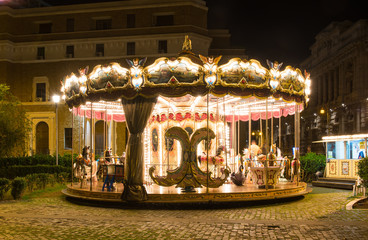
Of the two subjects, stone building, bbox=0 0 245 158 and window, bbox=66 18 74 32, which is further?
window, bbox=66 18 74 32

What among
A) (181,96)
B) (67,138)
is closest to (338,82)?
(67,138)

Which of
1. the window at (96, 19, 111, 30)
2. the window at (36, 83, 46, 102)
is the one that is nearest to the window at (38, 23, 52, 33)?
the window at (96, 19, 111, 30)

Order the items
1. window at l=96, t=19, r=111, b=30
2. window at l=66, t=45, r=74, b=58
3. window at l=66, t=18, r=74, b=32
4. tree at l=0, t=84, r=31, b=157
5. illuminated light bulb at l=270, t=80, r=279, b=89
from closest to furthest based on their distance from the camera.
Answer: illuminated light bulb at l=270, t=80, r=279, b=89 → tree at l=0, t=84, r=31, b=157 → window at l=66, t=45, r=74, b=58 → window at l=96, t=19, r=111, b=30 → window at l=66, t=18, r=74, b=32

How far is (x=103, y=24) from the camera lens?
45.1 metres

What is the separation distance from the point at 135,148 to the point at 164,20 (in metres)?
33.3

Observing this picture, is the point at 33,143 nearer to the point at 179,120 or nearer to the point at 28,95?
the point at 28,95

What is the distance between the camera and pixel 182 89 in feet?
43.9

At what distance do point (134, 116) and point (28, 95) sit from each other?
34820mm

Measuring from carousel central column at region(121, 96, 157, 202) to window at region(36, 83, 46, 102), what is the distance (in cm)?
3336

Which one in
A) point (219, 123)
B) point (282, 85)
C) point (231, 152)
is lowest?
point (231, 152)

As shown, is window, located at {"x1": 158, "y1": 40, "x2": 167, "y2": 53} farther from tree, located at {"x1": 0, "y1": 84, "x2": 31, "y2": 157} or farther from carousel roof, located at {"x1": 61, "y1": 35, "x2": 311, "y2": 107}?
carousel roof, located at {"x1": 61, "y1": 35, "x2": 311, "y2": 107}

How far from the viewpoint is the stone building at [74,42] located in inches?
1698

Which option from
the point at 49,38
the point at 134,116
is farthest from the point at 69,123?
the point at 134,116

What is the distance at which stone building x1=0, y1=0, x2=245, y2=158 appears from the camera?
43.1m
